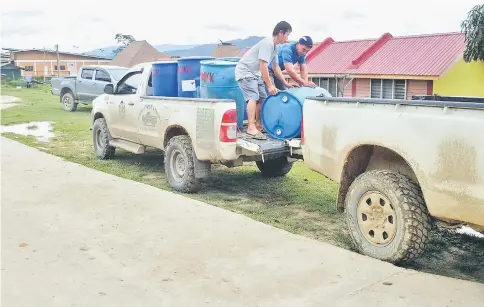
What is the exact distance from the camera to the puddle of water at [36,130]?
45.7ft

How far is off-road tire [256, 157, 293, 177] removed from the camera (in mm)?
8727

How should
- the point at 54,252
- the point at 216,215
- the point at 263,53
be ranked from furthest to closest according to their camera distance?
the point at 263,53
the point at 216,215
the point at 54,252

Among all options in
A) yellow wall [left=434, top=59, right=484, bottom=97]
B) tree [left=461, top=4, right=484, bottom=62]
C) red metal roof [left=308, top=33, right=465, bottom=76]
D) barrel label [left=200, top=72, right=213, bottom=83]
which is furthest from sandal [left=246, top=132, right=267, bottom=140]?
yellow wall [left=434, top=59, right=484, bottom=97]

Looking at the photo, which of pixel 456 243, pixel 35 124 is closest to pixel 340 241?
pixel 456 243

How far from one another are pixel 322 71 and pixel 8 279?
30.3m

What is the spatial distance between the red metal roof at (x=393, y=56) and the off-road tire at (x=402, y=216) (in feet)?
78.3

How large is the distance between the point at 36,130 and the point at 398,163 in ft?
39.9

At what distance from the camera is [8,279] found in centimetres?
450

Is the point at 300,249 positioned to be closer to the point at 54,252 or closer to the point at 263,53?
the point at 54,252

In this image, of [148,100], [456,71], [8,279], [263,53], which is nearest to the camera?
[8,279]

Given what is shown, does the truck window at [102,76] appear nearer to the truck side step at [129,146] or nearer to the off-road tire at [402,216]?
the truck side step at [129,146]

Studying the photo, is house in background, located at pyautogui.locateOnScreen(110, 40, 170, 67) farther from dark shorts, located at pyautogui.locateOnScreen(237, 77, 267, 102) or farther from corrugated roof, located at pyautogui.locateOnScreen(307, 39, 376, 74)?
dark shorts, located at pyautogui.locateOnScreen(237, 77, 267, 102)

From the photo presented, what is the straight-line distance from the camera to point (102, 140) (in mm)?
10258

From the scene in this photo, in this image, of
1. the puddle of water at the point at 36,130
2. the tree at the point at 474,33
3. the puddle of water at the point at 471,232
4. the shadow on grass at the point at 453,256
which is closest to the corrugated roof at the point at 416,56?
the tree at the point at 474,33
